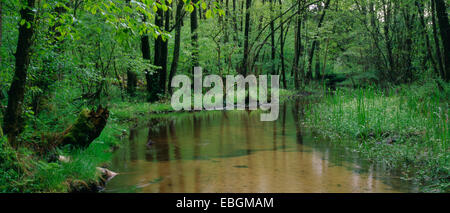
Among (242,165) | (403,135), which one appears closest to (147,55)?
(242,165)

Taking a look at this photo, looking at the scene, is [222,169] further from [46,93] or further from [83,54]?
[83,54]

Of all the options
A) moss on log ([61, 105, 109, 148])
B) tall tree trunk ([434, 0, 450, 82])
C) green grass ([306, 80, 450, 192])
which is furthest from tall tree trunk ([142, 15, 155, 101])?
tall tree trunk ([434, 0, 450, 82])

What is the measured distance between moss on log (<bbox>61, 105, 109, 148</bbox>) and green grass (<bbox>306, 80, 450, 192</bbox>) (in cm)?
510

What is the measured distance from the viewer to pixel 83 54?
10930 millimetres

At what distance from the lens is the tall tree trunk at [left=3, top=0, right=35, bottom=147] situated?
14.5 feet

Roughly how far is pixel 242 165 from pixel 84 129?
9.52ft

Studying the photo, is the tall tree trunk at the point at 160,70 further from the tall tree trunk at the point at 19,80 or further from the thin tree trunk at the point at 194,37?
the tall tree trunk at the point at 19,80

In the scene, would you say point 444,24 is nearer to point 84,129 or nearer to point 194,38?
point 84,129

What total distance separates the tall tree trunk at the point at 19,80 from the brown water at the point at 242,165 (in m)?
1.56

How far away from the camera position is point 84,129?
6.22 m

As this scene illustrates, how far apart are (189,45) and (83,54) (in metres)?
8.86
